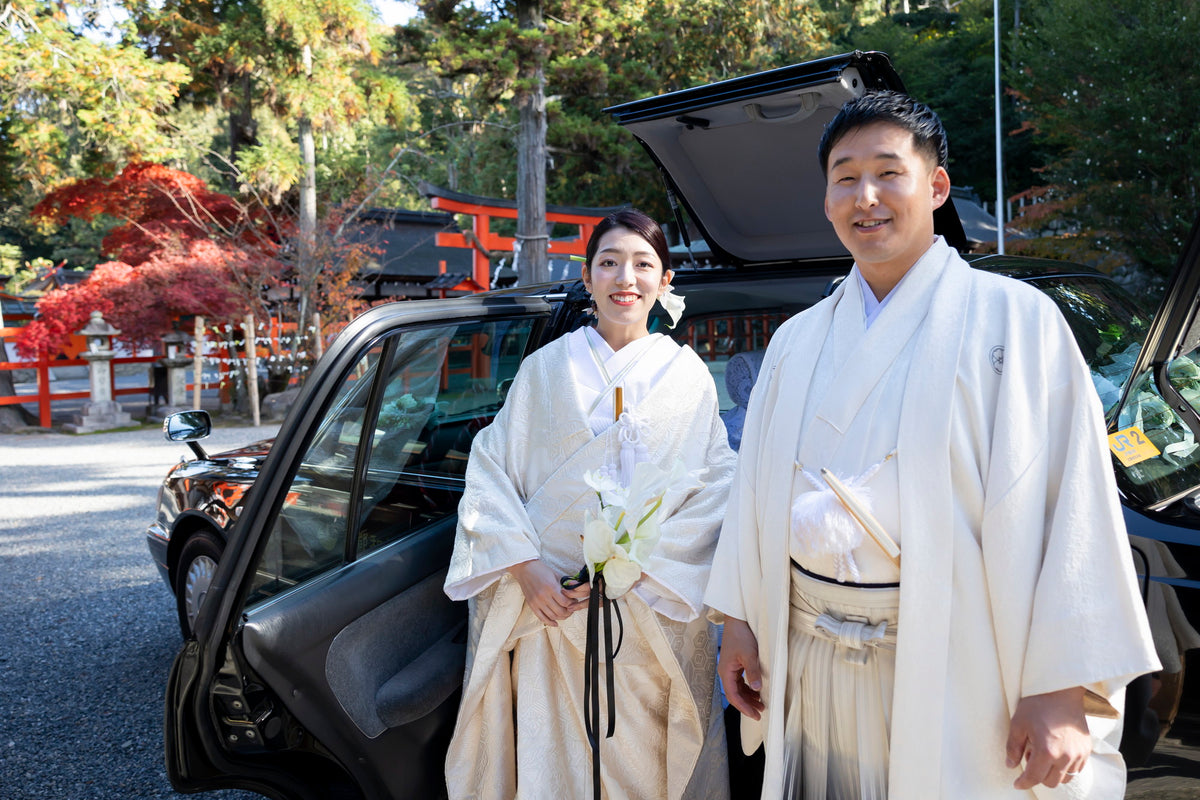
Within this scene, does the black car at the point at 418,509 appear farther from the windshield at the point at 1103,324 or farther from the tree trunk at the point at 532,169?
the tree trunk at the point at 532,169

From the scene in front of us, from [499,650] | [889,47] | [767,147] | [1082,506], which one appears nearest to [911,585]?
[1082,506]

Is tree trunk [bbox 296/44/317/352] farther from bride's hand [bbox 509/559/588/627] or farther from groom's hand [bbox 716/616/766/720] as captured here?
groom's hand [bbox 716/616/766/720]

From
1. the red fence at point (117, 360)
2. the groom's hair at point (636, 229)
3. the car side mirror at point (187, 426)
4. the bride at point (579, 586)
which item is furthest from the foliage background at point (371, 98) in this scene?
A: the bride at point (579, 586)

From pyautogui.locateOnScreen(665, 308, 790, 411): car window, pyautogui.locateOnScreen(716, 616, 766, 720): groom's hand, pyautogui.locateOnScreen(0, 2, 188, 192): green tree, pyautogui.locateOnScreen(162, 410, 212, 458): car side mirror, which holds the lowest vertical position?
pyautogui.locateOnScreen(716, 616, 766, 720): groom's hand

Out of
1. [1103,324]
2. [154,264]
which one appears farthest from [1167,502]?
[154,264]

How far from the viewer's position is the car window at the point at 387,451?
1.90 m

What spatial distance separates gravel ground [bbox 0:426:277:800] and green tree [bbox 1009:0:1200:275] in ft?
36.3

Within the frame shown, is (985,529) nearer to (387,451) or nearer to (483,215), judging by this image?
(387,451)

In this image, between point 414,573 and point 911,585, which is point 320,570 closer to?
point 414,573

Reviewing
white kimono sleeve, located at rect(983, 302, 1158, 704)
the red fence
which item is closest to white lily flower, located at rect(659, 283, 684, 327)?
white kimono sleeve, located at rect(983, 302, 1158, 704)

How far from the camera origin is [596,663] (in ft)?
5.87

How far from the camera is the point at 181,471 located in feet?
11.7

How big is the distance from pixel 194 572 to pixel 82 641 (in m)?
1.20

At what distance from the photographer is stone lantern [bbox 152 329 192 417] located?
12.8m
